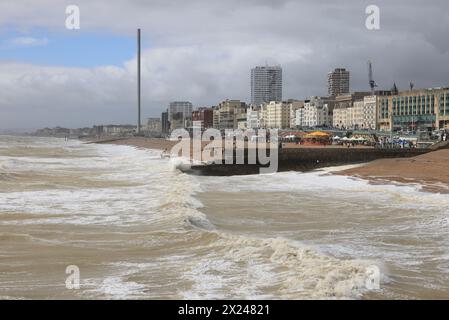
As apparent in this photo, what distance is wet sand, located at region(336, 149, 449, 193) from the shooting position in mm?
30239

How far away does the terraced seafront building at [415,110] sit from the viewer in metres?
125

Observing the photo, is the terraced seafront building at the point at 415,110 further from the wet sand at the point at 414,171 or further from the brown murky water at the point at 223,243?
the brown murky water at the point at 223,243

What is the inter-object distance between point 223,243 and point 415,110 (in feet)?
430

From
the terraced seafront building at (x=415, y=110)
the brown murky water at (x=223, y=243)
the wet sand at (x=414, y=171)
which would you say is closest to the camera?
the brown murky water at (x=223, y=243)

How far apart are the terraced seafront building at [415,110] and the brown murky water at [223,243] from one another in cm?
10203

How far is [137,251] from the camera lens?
1309 centimetres

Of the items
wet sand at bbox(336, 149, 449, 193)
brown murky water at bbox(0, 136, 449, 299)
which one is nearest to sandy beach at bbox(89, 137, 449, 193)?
wet sand at bbox(336, 149, 449, 193)

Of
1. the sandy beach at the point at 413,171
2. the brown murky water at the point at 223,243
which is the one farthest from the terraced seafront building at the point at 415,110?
the brown murky water at the point at 223,243

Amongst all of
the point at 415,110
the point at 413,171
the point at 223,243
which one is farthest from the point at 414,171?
the point at 415,110

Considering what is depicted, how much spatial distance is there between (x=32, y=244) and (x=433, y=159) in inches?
1335

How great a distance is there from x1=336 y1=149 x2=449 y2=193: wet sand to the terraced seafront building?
7887cm
